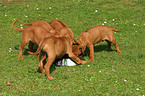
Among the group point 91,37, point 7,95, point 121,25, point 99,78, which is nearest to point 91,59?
point 91,37

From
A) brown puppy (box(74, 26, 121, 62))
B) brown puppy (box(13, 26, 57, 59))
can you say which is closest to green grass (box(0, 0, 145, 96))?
brown puppy (box(74, 26, 121, 62))

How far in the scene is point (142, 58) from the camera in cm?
859

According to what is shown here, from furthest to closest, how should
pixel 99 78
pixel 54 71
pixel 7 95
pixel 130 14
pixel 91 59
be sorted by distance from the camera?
pixel 130 14 < pixel 91 59 < pixel 54 71 < pixel 99 78 < pixel 7 95

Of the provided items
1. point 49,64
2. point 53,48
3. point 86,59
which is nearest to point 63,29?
point 86,59

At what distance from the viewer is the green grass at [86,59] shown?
254 inches

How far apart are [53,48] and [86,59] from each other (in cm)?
209

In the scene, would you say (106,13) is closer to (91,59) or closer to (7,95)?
(91,59)

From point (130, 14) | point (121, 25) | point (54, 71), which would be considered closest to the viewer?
point (54, 71)

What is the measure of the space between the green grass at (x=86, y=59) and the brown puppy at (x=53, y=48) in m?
0.38

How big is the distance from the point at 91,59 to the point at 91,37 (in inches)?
34.1

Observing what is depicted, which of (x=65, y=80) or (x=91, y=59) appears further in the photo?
(x=91, y=59)

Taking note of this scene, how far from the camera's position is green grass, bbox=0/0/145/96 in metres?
6.46

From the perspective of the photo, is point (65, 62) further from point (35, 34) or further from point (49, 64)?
point (35, 34)

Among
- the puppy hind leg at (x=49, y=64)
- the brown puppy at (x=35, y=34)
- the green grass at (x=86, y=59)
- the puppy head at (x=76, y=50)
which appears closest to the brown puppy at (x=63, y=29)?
the puppy head at (x=76, y=50)
